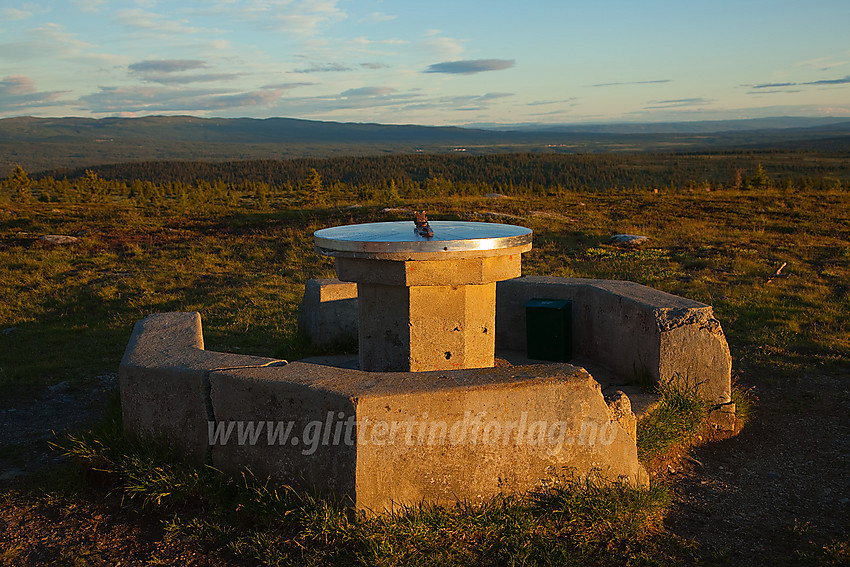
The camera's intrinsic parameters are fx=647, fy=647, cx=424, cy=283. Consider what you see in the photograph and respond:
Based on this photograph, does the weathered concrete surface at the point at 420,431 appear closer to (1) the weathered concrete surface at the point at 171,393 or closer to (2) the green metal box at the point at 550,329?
(1) the weathered concrete surface at the point at 171,393

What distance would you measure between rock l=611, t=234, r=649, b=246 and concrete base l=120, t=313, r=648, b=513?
14812 mm

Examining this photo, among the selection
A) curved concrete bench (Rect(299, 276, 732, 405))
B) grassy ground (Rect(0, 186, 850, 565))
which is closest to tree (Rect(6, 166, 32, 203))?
grassy ground (Rect(0, 186, 850, 565))

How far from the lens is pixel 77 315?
11781mm

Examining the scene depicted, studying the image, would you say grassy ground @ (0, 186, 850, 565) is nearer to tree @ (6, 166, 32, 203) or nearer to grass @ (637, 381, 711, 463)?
grass @ (637, 381, 711, 463)

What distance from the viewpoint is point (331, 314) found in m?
8.49

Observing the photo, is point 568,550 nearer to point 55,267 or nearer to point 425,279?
point 425,279

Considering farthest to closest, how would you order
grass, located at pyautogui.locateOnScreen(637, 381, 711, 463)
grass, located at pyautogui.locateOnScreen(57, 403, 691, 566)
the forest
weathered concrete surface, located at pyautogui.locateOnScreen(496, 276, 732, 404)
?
1. the forest
2. weathered concrete surface, located at pyautogui.locateOnScreen(496, 276, 732, 404)
3. grass, located at pyautogui.locateOnScreen(637, 381, 711, 463)
4. grass, located at pyautogui.locateOnScreen(57, 403, 691, 566)

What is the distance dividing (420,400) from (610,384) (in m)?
3.36

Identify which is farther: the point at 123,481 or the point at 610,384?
the point at 610,384

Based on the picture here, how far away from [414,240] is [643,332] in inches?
105

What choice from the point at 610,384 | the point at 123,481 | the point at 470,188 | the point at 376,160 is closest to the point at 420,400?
the point at 123,481

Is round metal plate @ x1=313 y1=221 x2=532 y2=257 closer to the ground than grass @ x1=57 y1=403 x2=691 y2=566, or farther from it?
farther from it

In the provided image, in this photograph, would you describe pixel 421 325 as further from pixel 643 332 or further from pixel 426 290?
pixel 643 332

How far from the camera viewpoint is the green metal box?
7730 millimetres
